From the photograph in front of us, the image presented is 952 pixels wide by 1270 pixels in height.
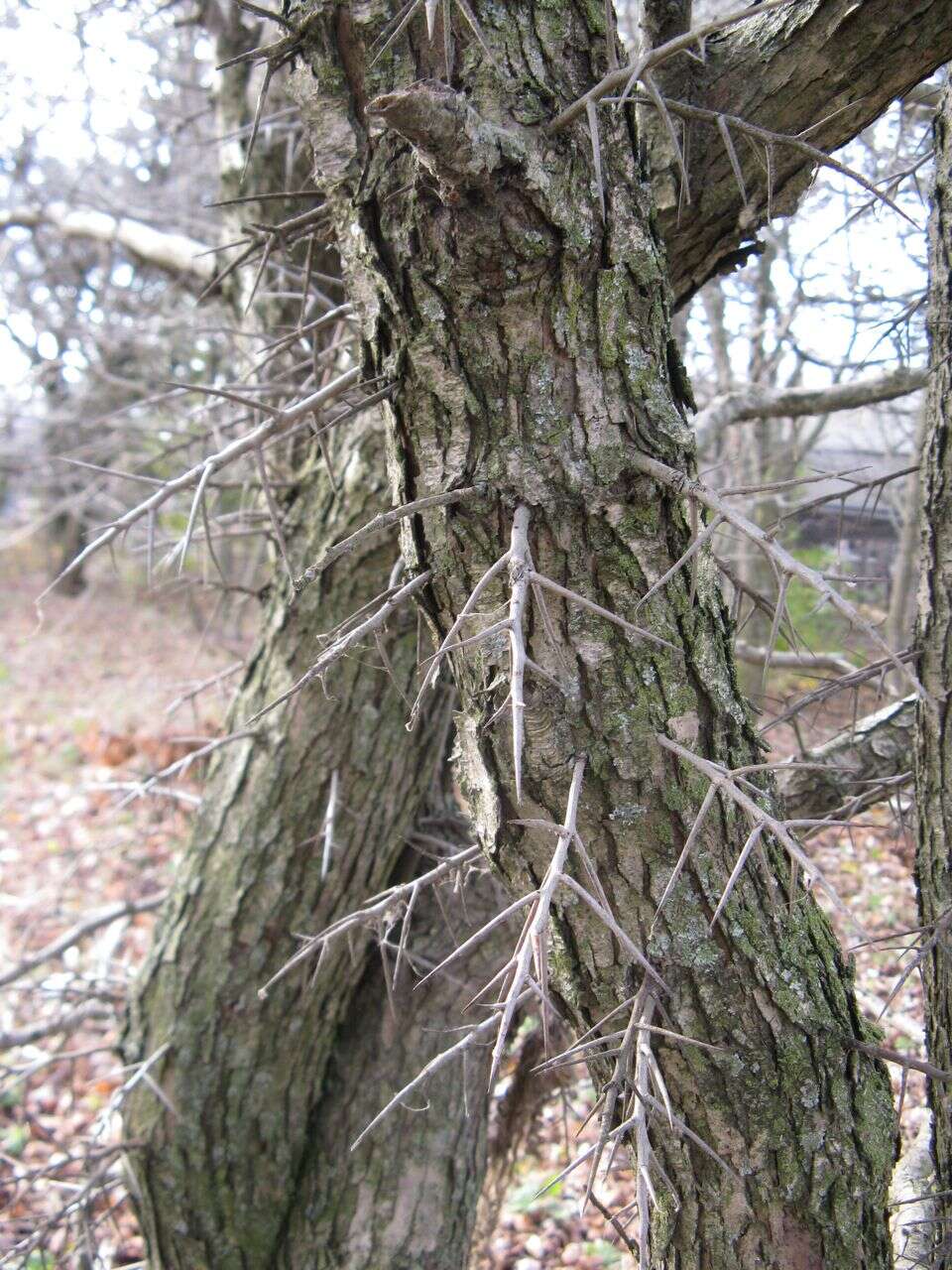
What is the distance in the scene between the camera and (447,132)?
1.21 meters

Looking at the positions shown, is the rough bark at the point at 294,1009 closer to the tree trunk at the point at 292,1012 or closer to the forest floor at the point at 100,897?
the tree trunk at the point at 292,1012

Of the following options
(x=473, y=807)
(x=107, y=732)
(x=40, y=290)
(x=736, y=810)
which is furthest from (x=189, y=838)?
(x=40, y=290)

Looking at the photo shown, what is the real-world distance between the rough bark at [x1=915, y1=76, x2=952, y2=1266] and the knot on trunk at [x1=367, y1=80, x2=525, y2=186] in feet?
3.29

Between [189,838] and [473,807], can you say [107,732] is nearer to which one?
[189,838]

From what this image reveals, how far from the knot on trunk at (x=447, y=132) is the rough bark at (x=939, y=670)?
1003mm

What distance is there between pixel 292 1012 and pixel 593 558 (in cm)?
200

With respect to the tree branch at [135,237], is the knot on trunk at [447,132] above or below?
below

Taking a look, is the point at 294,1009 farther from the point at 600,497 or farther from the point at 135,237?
the point at 135,237

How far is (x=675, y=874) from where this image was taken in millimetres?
1325

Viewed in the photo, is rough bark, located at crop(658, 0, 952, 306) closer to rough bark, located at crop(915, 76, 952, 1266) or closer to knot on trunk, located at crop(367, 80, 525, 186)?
rough bark, located at crop(915, 76, 952, 1266)

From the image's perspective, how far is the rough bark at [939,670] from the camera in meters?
1.78

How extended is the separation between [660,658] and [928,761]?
69 centimetres

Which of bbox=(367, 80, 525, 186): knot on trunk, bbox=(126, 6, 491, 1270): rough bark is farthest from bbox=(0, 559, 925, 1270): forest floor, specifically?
bbox=(367, 80, 525, 186): knot on trunk

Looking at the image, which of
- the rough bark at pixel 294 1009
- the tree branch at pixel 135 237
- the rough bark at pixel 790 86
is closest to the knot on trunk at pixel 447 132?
the rough bark at pixel 790 86
